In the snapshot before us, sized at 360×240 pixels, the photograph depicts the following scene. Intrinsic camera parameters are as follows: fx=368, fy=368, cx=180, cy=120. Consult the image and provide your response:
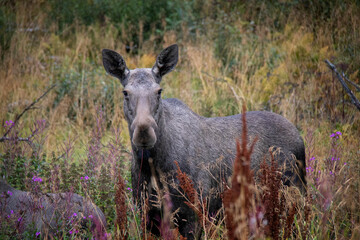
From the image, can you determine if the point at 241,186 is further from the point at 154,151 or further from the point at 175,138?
the point at 175,138

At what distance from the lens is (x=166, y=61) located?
4293mm

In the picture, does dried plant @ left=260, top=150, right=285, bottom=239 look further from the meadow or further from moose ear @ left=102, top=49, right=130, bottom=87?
moose ear @ left=102, top=49, right=130, bottom=87

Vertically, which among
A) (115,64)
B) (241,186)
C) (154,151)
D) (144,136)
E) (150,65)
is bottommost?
(154,151)

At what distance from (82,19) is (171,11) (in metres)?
2.94

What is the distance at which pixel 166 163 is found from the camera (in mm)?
3838

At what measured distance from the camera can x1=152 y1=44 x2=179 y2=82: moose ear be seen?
419 cm

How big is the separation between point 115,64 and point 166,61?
1.94 feet

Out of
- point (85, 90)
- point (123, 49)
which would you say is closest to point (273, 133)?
point (85, 90)

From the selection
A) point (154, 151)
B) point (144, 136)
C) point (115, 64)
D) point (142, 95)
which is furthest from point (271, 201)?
point (115, 64)

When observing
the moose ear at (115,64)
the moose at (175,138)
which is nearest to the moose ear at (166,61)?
the moose at (175,138)

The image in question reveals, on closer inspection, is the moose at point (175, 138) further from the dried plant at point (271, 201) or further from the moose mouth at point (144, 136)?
the dried plant at point (271, 201)

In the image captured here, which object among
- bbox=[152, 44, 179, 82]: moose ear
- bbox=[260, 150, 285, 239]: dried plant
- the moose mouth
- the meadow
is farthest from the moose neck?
bbox=[260, 150, 285, 239]: dried plant

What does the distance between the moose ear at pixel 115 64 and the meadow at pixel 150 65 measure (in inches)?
31.5

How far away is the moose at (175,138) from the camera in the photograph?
3.64 m
